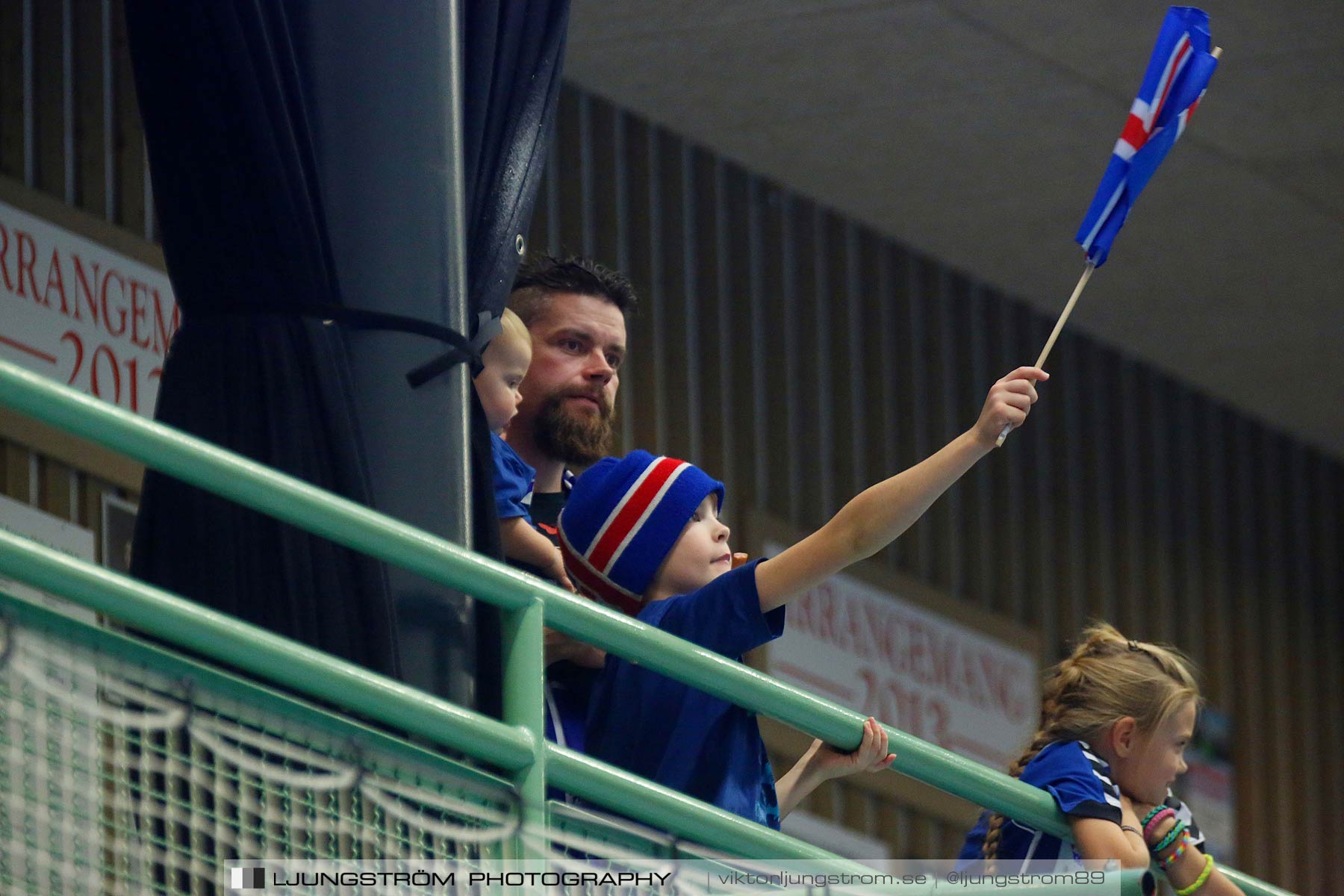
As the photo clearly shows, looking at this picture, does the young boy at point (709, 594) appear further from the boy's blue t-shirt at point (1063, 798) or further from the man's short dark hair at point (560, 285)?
the man's short dark hair at point (560, 285)

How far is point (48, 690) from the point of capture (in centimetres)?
239

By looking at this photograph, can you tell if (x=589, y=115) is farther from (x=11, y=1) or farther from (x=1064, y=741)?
(x=1064, y=741)

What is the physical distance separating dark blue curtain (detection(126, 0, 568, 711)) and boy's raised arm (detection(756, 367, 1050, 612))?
0.40m

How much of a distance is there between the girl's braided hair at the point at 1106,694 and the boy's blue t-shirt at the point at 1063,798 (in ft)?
0.12

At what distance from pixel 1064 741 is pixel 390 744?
1.48m

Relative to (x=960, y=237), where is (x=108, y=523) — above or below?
below

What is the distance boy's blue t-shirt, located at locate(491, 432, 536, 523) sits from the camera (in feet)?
11.8

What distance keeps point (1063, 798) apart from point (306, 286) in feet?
4.54

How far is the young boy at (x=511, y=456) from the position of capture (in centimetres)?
352

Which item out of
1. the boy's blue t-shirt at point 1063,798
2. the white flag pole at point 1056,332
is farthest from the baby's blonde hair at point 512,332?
the boy's blue t-shirt at point 1063,798

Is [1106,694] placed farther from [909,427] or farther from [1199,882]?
[909,427]

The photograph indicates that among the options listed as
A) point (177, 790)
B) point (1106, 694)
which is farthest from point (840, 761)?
point (177, 790)

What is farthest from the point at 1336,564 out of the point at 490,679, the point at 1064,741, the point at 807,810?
the point at 490,679

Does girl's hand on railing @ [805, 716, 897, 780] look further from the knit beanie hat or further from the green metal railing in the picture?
the knit beanie hat
